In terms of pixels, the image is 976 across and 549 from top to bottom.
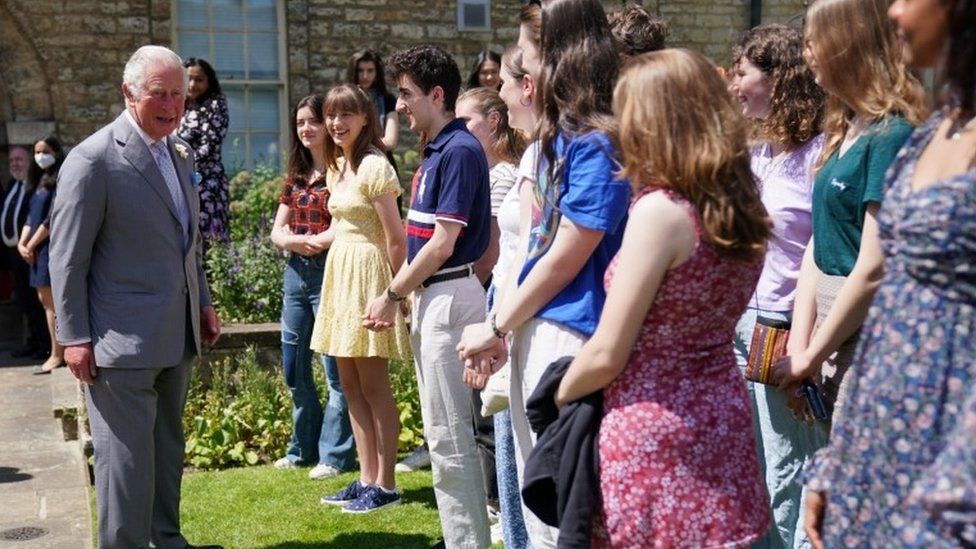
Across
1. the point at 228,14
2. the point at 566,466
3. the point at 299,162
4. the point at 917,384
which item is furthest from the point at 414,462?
the point at 228,14

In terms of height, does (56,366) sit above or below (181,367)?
below

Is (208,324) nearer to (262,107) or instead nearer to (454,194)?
(454,194)

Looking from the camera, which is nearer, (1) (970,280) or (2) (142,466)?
(1) (970,280)

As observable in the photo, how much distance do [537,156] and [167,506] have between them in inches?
103

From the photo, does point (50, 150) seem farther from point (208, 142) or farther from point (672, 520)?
point (672, 520)

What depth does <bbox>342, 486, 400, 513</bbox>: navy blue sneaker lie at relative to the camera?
5.72 metres

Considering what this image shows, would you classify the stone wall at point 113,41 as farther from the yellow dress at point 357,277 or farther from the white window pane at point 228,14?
the yellow dress at point 357,277

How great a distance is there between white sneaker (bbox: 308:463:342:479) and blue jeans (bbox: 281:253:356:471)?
0.07 feet

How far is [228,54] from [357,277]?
787cm

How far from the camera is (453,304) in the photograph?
4.73 metres

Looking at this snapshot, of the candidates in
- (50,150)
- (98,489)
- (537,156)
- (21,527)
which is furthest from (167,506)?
(50,150)

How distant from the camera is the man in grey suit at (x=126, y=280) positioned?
176 inches

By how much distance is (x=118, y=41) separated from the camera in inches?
482

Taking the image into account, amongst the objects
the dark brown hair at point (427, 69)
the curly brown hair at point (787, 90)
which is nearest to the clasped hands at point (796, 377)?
the curly brown hair at point (787, 90)
